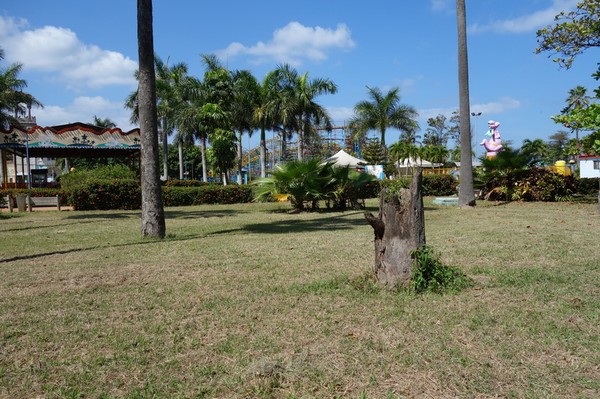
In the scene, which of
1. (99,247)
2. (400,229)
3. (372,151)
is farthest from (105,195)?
(372,151)

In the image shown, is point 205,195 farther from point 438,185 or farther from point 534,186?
point 534,186

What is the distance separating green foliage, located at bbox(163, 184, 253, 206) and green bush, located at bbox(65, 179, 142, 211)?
6.37 ft

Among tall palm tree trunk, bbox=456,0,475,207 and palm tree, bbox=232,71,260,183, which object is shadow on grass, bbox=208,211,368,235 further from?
palm tree, bbox=232,71,260,183

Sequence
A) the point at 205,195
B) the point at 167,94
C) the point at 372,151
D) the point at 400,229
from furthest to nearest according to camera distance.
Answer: the point at 372,151 < the point at 167,94 < the point at 205,195 < the point at 400,229

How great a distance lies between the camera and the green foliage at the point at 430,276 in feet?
16.0

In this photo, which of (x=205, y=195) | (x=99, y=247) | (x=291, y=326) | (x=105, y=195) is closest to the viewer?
(x=291, y=326)

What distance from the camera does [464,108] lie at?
54.6 ft

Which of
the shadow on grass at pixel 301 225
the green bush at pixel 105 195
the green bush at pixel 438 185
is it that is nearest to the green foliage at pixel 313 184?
the shadow on grass at pixel 301 225

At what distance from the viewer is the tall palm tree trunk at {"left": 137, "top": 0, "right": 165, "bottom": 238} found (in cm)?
948

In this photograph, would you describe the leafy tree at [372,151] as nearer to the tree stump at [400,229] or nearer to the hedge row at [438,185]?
the hedge row at [438,185]

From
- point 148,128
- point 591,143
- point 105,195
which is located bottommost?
point 105,195

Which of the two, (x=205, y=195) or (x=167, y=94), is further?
(x=167, y=94)

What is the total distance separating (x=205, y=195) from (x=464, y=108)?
37.6ft

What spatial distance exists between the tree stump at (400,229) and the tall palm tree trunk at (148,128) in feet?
19.0
